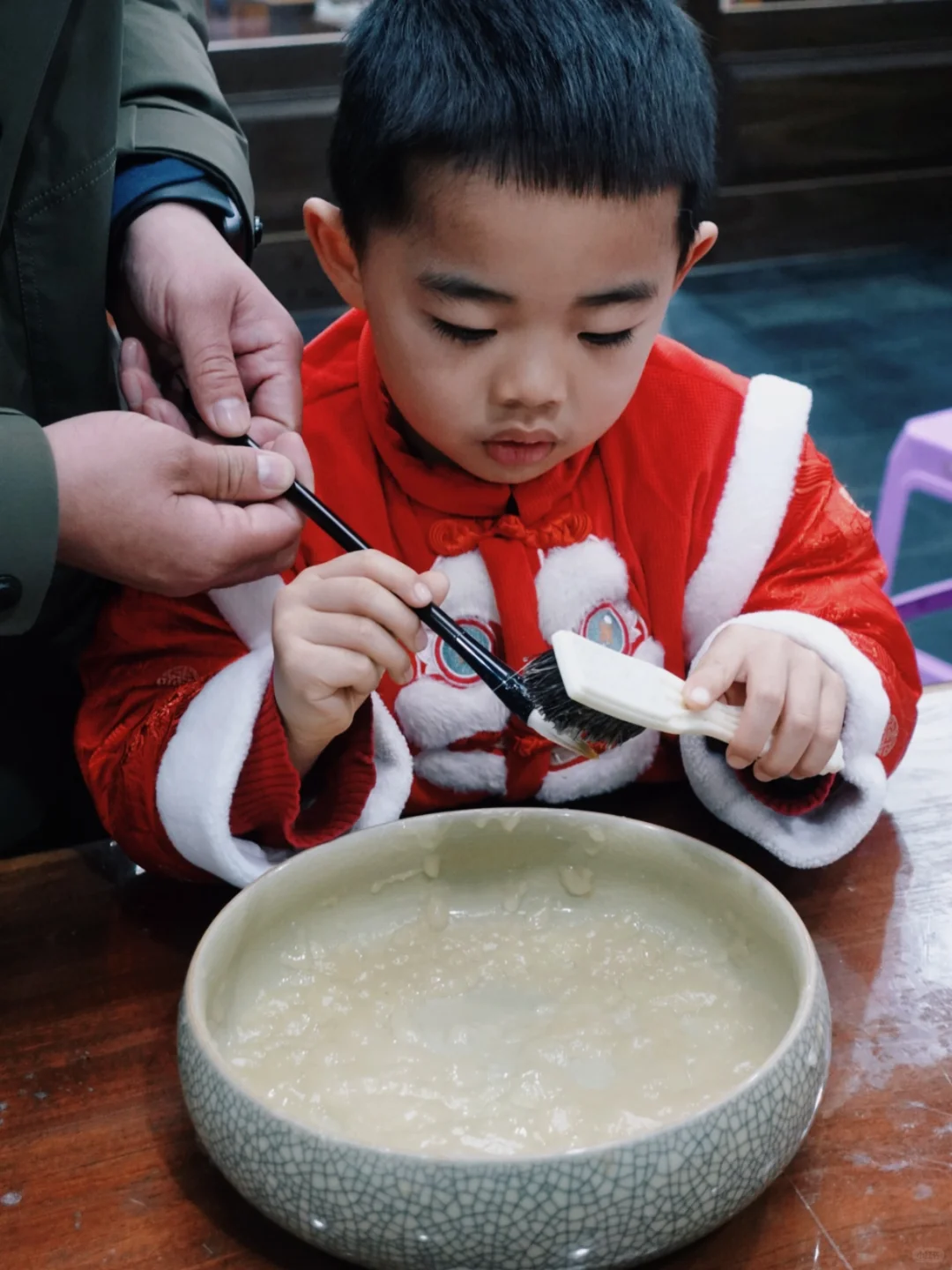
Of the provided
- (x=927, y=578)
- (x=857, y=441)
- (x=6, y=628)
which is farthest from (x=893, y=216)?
(x=6, y=628)

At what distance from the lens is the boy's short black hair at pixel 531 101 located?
956 millimetres

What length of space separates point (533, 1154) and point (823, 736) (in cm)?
46

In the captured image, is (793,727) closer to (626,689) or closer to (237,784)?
(626,689)

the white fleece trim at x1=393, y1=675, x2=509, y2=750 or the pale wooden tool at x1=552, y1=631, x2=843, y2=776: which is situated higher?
the pale wooden tool at x1=552, y1=631, x2=843, y2=776

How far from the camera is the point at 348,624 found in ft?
3.04

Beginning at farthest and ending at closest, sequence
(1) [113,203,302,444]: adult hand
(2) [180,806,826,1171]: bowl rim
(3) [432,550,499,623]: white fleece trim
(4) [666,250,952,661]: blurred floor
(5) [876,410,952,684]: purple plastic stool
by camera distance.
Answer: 1. (4) [666,250,952,661]: blurred floor
2. (5) [876,410,952,684]: purple plastic stool
3. (3) [432,550,499,623]: white fleece trim
4. (1) [113,203,302,444]: adult hand
5. (2) [180,806,826,1171]: bowl rim

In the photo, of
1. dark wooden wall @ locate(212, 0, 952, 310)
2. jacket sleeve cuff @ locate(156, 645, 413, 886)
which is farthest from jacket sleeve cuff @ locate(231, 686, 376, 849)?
dark wooden wall @ locate(212, 0, 952, 310)

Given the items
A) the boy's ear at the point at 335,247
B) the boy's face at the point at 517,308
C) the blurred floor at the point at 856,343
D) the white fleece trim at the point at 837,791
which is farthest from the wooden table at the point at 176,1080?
the blurred floor at the point at 856,343

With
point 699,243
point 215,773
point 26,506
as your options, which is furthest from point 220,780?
point 699,243

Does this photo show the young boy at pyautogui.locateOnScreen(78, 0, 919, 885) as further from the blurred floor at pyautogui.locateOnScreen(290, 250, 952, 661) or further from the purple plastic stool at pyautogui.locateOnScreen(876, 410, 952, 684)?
the blurred floor at pyautogui.locateOnScreen(290, 250, 952, 661)

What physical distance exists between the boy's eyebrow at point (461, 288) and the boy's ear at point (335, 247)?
127 millimetres

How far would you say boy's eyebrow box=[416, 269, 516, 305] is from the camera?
97 cm

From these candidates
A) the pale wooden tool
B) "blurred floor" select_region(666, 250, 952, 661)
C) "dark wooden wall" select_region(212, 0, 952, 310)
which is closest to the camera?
the pale wooden tool

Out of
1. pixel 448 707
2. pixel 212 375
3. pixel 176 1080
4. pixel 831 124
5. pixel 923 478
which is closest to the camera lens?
pixel 176 1080
